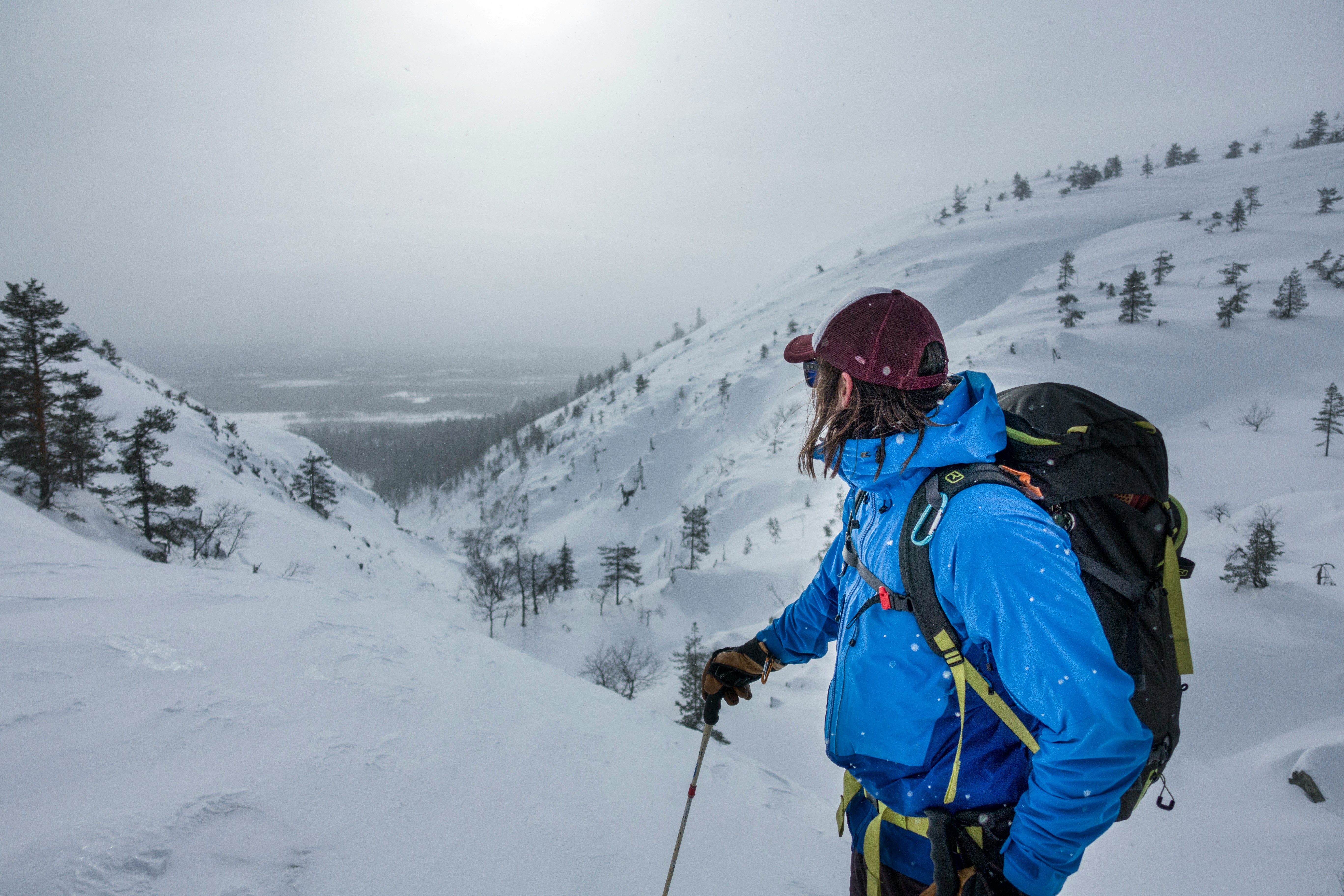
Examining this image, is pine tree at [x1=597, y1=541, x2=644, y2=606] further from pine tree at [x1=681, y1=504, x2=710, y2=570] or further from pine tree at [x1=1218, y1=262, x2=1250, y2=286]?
pine tree at [x1=1218, y1=262, x2=1250, y2=286]

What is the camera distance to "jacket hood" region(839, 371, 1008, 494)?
185 cm

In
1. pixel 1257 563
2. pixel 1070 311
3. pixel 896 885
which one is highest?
pixel 1070 311

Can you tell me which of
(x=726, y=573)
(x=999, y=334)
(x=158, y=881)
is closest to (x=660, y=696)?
(x=726, y=573)

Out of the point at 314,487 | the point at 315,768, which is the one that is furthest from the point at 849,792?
the point at 314,487

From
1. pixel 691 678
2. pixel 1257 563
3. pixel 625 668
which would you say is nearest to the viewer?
pixel 1257 563

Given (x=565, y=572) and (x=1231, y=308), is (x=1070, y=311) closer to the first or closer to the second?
(x=1231, y=308)

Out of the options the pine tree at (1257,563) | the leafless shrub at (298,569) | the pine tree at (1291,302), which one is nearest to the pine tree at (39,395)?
the leafless shrub at (298,569)

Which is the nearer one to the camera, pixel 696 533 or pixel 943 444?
pixel 943 444

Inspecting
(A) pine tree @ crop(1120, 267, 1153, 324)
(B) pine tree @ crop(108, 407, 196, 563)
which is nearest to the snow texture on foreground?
(B) pine tree @ crop(108, 407, 196, 563)

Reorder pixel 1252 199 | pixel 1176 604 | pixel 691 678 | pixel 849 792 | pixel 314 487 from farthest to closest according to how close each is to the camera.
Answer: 1. pixel 1252 199
2. pixel 314 487
3. pixel 691 678
4. pixel 849 792
5. pixel 1176 604

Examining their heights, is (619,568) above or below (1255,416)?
below

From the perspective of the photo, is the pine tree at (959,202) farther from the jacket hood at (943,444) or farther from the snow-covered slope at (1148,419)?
the jacket hood at (943,444)

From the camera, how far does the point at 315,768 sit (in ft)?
11.2

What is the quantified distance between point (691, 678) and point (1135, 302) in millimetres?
49406
